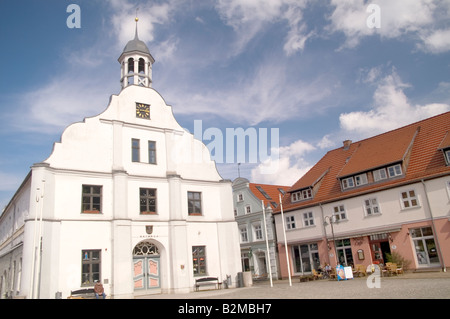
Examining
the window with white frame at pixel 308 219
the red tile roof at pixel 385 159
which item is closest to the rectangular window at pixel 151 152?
the red tile roof at pixel 385 159

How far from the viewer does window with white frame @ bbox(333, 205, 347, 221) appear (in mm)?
30708

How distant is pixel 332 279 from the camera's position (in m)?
24.7

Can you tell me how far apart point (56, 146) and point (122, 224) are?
20.1ft

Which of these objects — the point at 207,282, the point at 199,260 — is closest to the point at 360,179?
the point at 199,260

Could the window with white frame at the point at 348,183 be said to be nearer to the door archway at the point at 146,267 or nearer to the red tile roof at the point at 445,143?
the red tile roof at the point at 445,143

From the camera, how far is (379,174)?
2877 centimetres

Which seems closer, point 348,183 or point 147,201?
point 147,201

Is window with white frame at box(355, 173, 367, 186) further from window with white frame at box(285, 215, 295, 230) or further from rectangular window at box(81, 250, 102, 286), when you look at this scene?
rectangular window at box(81, 250, 102, 286)

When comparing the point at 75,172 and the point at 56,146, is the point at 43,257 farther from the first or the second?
the point at 56,146

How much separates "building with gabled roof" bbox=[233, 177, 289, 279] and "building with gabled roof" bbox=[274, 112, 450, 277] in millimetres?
1925

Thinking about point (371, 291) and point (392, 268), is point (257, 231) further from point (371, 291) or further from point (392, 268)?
point (371, 291)

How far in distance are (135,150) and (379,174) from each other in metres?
18.8

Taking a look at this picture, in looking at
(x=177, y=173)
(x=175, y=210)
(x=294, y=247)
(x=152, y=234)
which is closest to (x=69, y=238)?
(x=152, y=234)

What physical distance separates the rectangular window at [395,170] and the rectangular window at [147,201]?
17951mm
